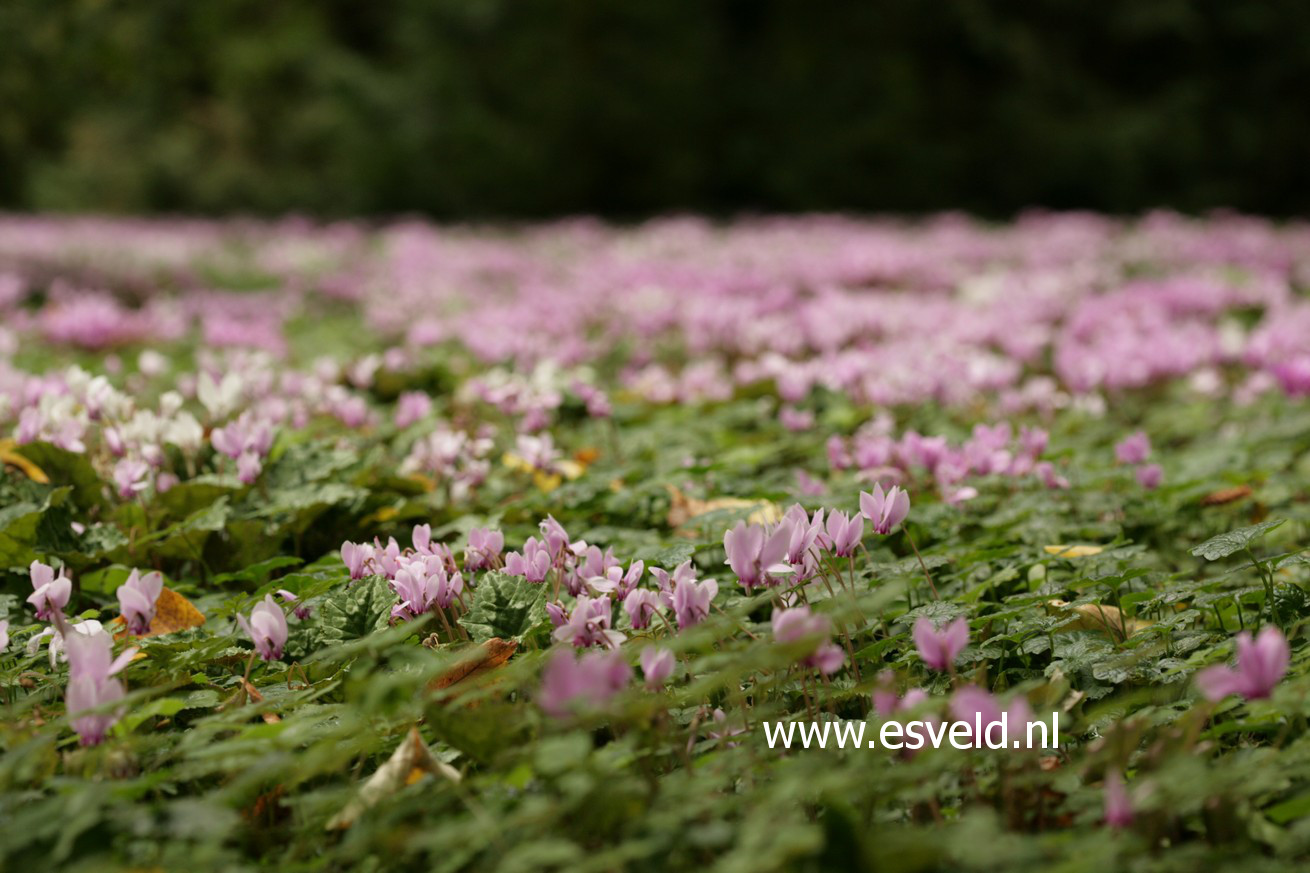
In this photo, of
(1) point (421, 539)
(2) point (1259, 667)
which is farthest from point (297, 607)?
(2) point (1259, 667)

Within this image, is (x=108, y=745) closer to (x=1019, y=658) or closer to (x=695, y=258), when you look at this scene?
(x=1019, y=658)

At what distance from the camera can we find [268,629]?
1863 mm

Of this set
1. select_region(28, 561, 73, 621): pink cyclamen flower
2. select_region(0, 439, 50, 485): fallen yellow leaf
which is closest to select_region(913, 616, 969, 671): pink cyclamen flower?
select_region(28, 561, 73, 621): pink cyclamen flower

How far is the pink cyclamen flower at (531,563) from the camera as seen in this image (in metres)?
2.04

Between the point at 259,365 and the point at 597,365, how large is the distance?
2336 millimetres

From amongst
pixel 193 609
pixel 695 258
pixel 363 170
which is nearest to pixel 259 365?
pixel 193 609

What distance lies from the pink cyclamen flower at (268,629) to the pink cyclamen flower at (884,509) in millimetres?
1030

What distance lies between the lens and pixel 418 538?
2.15 m

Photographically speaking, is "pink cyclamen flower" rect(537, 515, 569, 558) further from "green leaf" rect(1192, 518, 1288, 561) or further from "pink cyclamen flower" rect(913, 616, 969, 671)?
"green leaf" rect(1192, 518, 1288, 561)

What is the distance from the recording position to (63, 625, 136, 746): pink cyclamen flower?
1.57 metres

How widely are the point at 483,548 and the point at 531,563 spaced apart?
0.66ft

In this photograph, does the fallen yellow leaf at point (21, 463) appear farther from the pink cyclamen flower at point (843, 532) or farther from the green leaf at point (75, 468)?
the pink cyclamen flower at point (843, 532)

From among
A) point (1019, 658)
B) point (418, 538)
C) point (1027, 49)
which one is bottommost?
point (1019, 658)

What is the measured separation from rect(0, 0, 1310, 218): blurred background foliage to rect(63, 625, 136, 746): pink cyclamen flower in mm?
14912
